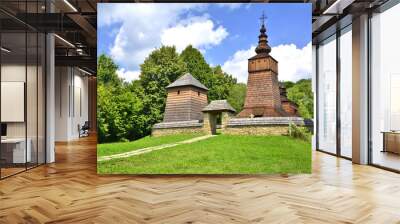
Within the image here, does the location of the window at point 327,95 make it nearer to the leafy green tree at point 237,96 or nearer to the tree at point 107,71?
the leafy green tree at point 237,96

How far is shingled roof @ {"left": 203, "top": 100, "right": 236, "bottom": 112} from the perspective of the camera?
6.48 meters

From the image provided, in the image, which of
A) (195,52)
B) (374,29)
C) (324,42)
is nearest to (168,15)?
(195,52)

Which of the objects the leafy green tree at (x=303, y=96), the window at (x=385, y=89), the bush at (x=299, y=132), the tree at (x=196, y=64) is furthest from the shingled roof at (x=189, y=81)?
the window at (x=385, y=89)

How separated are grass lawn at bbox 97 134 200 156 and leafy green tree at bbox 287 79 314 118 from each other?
183 centimetres

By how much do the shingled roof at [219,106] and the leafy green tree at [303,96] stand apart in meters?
0.98

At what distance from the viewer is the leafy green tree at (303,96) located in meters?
6.37

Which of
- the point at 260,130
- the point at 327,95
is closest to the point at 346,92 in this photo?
the point at 327,95

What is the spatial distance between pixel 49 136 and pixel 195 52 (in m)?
3.53

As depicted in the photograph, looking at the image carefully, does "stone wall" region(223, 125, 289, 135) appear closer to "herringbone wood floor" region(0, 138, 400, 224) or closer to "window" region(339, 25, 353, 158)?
"herringbone wood floor" region(0, 138, 400, 224)

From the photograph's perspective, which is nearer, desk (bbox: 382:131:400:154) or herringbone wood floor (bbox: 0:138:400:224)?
herringbone wood floor (bbox: 0:138:400:224)

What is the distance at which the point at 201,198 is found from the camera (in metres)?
4.78

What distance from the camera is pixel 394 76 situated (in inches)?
273

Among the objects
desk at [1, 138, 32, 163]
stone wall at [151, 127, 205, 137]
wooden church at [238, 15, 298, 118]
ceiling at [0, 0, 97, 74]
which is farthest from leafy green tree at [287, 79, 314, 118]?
desk at [1, 138, 32, 163]

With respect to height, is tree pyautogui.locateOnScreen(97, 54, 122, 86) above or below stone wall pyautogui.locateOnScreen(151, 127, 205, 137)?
above
